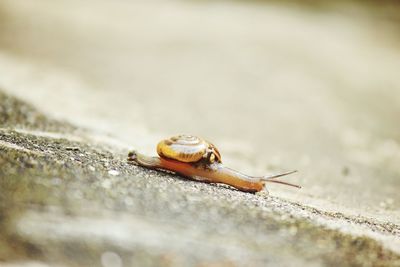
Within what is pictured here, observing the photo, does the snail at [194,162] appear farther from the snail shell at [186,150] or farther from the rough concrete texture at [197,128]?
the rough concrete texture at [197,128]

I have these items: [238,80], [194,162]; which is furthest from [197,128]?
[194,162]

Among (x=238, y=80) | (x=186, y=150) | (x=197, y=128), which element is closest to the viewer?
(x=186, y=150)

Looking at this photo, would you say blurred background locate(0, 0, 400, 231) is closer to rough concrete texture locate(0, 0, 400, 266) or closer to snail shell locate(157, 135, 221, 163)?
rough concrete texture locate(0, 0, 400, 266)

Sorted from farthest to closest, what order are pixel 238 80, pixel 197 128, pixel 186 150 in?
1. pixel 238 80
2. pixel 197 128
3. pixel 186 150

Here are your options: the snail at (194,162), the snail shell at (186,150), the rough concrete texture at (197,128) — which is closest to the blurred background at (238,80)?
the rough concrete texture at (197,128)

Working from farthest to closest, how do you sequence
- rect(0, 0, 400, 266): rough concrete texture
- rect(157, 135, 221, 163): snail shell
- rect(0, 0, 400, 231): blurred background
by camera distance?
rect(0, 0, 400, 231): blurred background, rect(157, 135, 221, 163): snail shell, rect(0, 0, 400, 266): rough concrete texture

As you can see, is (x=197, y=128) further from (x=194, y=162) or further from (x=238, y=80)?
(x=194, y=162)

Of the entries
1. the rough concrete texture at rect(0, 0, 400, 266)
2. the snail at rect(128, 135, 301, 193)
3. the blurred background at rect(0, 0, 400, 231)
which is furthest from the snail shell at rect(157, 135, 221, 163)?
the blurred background at rect(0, 0, 400, 231)
